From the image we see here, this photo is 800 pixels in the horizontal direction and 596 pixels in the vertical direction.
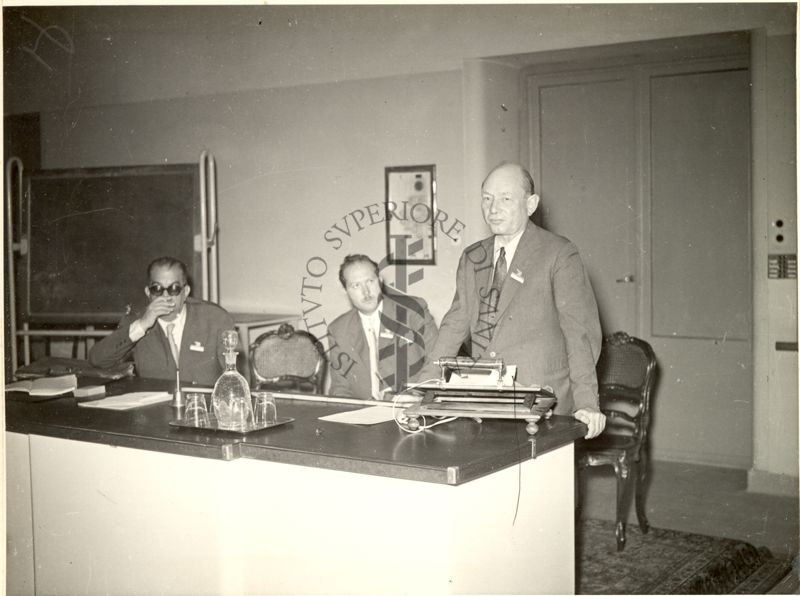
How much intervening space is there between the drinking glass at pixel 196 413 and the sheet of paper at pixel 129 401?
1.13 feet

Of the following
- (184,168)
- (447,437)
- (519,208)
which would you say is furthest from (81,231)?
(447,437)

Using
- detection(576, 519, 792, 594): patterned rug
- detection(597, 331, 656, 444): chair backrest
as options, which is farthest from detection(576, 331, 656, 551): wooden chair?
detection(576, 519, 792, 594): patterned rug

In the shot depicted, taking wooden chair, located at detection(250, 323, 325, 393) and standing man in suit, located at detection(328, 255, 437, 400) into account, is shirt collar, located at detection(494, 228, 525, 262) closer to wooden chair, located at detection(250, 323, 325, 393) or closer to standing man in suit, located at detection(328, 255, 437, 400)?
standing man in suit, located at detection(328, 255, 437, 400)

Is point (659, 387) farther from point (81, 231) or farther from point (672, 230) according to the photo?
point (81, 231)

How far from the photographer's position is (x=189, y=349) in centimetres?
396

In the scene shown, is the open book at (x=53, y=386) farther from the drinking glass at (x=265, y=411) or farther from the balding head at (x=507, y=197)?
the balding head at (x=507, y=197)

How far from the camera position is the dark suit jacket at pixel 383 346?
376 cm

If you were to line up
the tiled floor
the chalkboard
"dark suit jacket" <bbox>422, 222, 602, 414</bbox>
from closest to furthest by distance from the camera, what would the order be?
"dark suit jacket" <bbox>422, 222, 602, 414</bbox>, the tiled floor, the chalkboard

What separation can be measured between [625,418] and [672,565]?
71 cm

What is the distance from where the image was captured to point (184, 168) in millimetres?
6059

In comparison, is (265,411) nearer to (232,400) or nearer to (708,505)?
(232,400)

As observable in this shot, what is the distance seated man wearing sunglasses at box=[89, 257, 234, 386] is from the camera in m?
3.89

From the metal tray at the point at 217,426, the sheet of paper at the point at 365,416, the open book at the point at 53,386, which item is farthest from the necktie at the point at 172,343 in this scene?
the sheet of paper at the point at 365,416

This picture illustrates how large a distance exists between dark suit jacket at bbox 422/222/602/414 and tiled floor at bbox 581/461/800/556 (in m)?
1.44
